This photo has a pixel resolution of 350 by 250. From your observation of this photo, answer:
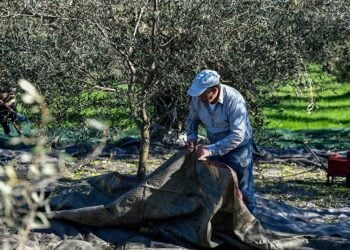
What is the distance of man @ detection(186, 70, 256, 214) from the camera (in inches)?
249

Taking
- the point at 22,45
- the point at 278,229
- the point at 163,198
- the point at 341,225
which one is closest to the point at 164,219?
the point at 163,198

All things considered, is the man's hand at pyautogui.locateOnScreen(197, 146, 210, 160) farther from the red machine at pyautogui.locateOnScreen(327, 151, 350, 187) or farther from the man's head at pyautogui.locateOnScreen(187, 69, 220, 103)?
the red machine at pyautogui.locateOnScreen(327, 151, 350, 187)

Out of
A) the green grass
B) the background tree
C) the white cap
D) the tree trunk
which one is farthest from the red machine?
the green grass

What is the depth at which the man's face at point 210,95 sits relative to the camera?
20.8 feet

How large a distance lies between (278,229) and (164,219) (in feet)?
3.72

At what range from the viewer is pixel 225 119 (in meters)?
6.52

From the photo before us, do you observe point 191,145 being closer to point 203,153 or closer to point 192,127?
point 192,127

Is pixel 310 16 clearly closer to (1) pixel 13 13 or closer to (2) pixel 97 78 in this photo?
(2) pixel 97 78

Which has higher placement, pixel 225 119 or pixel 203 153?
pixel 225 119

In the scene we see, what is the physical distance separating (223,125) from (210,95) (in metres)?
0.34

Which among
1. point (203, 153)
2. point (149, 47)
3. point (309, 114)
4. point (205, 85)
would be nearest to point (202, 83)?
point (205, 85)

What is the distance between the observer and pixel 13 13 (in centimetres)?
788

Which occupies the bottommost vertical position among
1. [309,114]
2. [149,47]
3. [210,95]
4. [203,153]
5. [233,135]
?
[309,114]

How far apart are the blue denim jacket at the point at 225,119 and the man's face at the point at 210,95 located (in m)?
0.05
